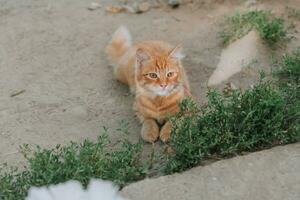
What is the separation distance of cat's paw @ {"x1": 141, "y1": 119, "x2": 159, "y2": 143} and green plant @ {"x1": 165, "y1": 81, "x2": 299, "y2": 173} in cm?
46

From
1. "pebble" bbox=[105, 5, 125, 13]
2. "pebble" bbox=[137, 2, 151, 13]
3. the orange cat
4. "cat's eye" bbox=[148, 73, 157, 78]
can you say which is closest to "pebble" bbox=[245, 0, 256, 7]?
"pebble" bbox=[137, 2, 151, 13]

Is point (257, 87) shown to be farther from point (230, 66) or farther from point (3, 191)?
point (3, 191)

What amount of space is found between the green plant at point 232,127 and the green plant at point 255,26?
1.43 metres

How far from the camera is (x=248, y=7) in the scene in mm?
6266

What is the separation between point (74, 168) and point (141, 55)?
1.31 m

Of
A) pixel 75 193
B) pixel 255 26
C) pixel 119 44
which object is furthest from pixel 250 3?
pixel 75 193

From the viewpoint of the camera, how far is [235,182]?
12.7 feet

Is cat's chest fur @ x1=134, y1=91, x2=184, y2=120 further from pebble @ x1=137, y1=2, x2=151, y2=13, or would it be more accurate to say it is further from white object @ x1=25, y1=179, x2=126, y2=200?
white object @ x1=25, y1=179, x2=126, y2=200

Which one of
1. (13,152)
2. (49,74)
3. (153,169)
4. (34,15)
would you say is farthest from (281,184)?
(34,15)

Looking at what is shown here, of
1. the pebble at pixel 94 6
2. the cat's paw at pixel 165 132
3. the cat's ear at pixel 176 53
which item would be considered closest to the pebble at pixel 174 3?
the pebble at pixel 94 6

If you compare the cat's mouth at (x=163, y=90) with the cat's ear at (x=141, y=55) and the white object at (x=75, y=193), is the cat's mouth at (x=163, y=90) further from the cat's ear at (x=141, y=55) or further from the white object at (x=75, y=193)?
the white object at (x=75, y=193)

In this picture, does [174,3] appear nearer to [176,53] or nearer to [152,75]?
[176,53]

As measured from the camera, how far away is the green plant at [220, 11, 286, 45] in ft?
18.5

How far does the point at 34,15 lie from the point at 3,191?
3.39 m
